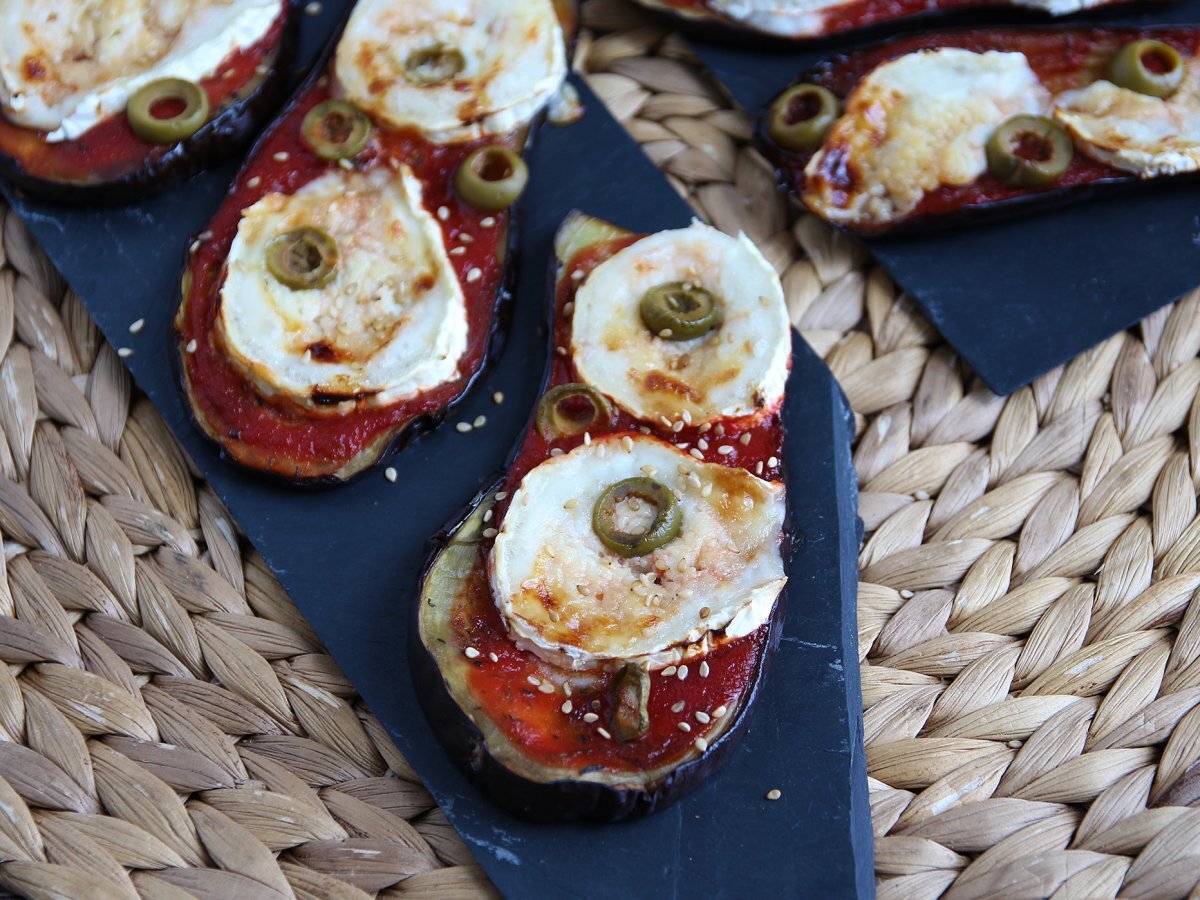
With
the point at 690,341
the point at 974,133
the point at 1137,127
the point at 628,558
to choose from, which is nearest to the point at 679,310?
the point at 690,341

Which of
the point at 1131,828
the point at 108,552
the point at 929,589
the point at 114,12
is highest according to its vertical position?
the point at 114,12

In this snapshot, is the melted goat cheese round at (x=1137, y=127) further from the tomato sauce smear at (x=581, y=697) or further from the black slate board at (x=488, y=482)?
the tomato sauce smear at (x=581, y=697)

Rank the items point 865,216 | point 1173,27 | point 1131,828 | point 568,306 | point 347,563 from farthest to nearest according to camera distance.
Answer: point 1173,27 < point 865,216 < point 568,306 < point 347,563 < point 1131,828

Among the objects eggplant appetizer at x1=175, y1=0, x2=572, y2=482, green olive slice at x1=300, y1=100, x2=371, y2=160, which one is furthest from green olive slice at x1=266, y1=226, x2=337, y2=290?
green olive slice at x1=300, y1=100, x2=371, y2=160

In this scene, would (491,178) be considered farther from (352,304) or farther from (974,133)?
(974,133)

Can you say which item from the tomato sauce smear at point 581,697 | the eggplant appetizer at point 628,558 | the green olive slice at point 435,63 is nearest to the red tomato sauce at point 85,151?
the green olive slice at point 435,63

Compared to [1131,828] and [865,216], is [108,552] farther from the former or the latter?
[1131,828]

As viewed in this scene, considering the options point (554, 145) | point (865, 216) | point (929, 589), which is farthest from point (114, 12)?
point (929, 589)

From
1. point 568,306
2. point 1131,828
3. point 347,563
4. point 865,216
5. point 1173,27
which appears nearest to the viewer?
point 1131,828
